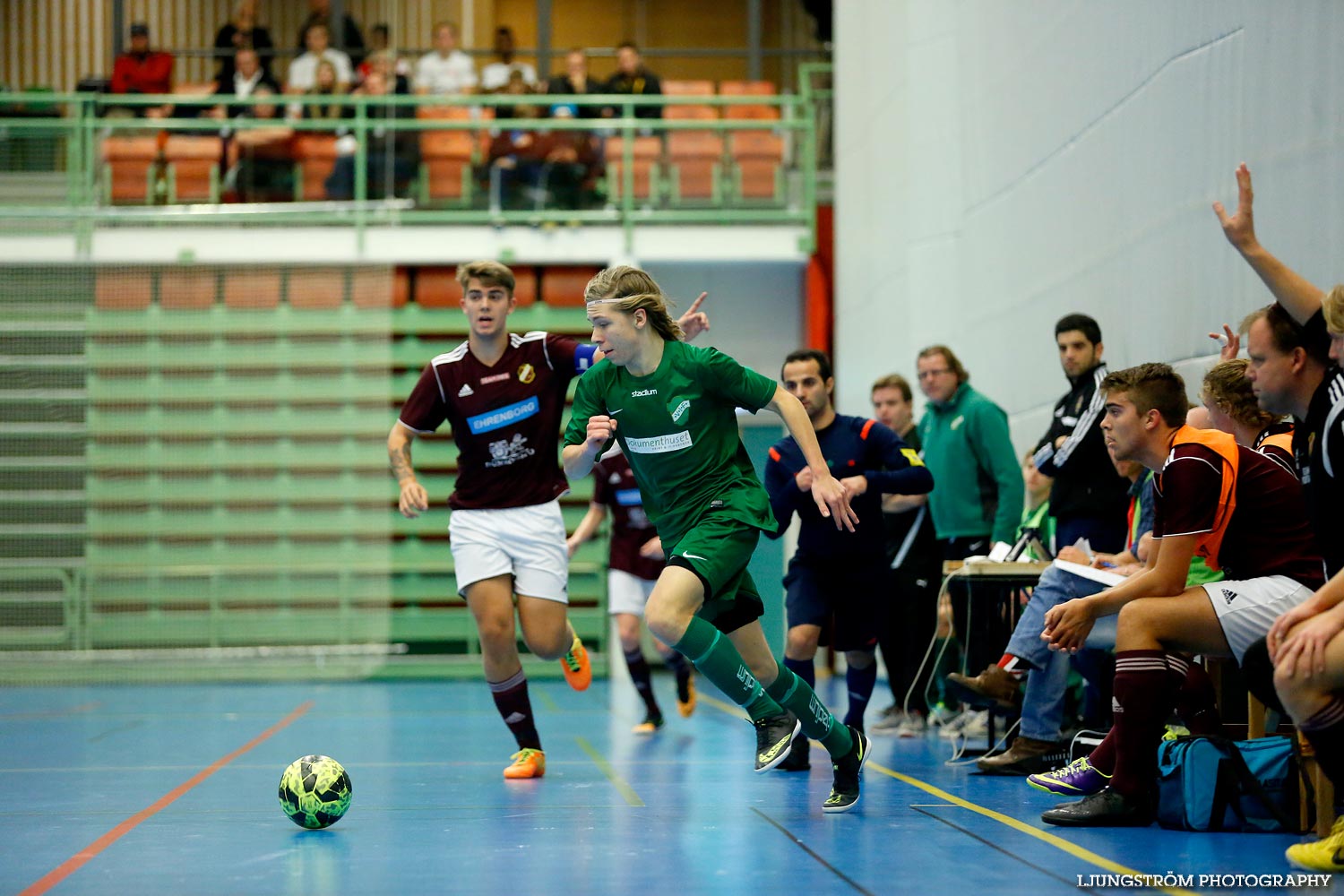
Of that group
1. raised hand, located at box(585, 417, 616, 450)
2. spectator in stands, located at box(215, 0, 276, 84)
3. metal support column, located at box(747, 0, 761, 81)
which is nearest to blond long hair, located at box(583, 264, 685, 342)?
raised hand, located at box(585, 417, 616, 450)

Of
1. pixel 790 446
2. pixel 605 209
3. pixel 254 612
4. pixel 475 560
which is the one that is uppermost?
pixel 605 209

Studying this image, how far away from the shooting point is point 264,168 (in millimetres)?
14352

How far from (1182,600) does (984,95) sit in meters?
6.76

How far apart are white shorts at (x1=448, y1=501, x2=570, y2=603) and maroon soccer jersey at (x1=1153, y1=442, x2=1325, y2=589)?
2.78 m

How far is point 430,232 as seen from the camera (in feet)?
47.8

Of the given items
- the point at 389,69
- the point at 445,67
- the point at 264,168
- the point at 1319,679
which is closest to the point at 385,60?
the point at 389,69

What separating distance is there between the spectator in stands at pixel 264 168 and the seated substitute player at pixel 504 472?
337 inches

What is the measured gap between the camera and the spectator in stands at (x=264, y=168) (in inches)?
563

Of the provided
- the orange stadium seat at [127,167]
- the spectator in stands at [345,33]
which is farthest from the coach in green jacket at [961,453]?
the spectator in stands at [345,33]

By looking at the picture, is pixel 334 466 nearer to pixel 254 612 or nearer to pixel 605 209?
pixel 254 612

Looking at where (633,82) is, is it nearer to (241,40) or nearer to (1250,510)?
(241,40)

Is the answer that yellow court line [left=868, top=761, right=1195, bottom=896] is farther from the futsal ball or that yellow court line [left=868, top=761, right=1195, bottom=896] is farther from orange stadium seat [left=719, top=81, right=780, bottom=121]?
orange stadium seat [left=719, top=81, right=780, bottom=121]

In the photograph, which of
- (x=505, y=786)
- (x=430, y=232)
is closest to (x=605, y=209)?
(x=430, y=232)

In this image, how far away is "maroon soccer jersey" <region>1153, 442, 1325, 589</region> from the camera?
14.3ft
